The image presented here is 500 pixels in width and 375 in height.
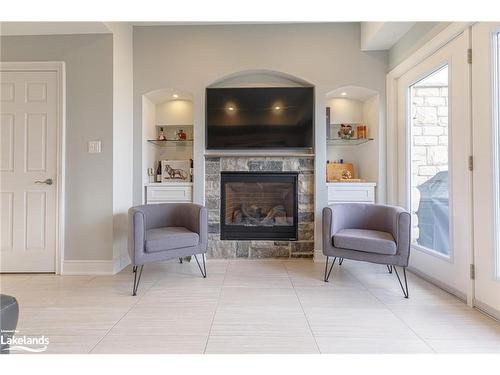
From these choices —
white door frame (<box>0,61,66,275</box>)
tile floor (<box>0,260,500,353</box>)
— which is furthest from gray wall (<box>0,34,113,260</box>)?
tile floor (<box>0,260,500,353</box>)

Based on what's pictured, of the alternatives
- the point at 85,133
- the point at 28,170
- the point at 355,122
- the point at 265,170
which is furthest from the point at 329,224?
the point at 28,170

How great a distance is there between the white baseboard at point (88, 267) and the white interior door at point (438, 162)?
10.1ft

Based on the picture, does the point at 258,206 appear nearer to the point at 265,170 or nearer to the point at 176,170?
the point at 265,170

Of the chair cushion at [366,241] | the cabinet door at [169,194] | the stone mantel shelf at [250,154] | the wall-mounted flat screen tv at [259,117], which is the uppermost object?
the wall-mounted flat screen tv at [259,117]

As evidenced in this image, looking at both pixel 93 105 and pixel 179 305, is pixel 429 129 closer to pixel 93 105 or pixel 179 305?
pixel 179 305

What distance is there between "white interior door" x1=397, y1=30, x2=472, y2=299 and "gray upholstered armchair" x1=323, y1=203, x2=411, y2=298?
0.35 metres

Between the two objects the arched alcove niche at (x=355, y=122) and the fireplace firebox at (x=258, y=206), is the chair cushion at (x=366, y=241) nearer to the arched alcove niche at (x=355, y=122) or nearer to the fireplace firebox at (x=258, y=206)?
the fireplace firebox at (x=258, y=206)

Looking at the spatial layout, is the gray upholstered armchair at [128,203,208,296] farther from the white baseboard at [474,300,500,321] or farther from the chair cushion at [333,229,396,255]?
the white baseboard at [474,300,500,321]

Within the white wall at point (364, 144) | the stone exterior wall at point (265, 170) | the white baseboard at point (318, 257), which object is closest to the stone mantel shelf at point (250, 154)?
the stone exterior wall at point (265, 170)

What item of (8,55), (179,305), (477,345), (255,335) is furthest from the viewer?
(8,55)

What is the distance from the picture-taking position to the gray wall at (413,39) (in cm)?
236

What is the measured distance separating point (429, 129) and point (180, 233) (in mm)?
2523
